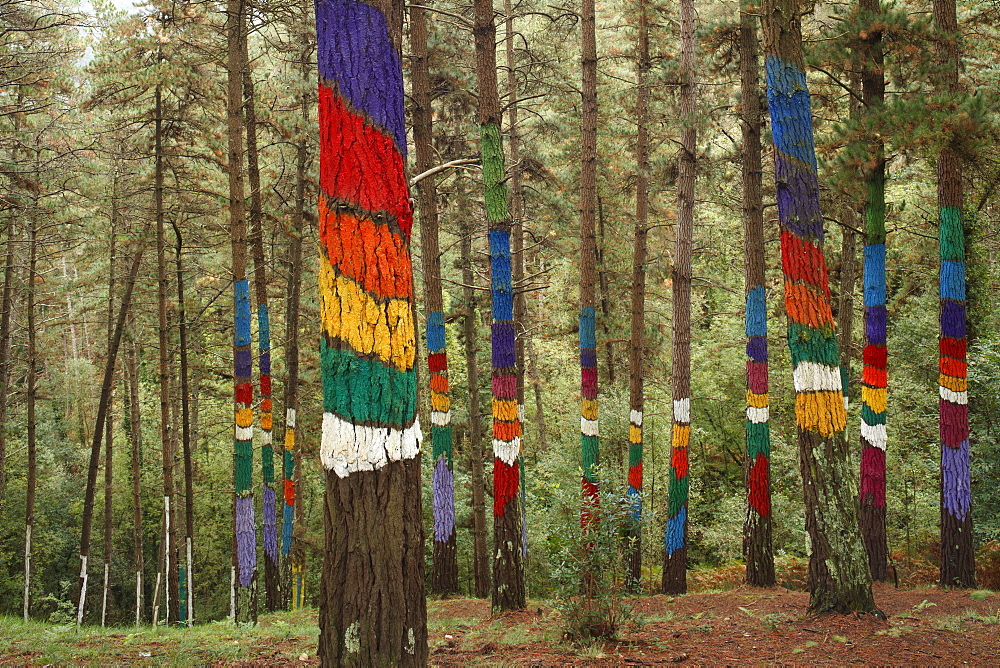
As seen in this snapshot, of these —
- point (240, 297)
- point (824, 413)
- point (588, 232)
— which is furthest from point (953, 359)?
point (240, 297)

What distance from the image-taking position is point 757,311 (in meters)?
10.6

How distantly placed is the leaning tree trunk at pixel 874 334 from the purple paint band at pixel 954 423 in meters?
0.73

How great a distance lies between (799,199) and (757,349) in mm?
4994

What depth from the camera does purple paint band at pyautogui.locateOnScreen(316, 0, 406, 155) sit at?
3.16 metres

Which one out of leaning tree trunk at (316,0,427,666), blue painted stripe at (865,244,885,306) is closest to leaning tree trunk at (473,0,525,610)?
leaning tree trunk at (316,0,427,666)

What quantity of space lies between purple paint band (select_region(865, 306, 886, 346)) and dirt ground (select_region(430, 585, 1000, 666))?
11.0 ft

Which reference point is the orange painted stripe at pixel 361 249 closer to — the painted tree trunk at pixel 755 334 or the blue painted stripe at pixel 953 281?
the painted tree trunk at pixel 755 334

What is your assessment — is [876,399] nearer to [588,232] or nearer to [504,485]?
[588,232]

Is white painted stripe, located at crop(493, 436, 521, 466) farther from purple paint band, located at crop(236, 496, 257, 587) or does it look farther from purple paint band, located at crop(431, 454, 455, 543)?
purple paint band, located at crop(236, 496, 257, 587)

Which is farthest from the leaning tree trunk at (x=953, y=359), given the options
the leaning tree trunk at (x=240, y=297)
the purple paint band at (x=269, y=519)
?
the purple paint band at (x=269, y=519)

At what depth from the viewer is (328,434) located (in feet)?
9.95

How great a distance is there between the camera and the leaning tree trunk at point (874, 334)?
902 cm

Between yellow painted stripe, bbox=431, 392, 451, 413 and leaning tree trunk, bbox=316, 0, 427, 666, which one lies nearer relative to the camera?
leaning tree trunk, bbox=316, 0, 427, 666

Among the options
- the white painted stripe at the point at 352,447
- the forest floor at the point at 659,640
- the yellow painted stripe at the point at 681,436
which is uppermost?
the white painted stripe at the point at 352,447
